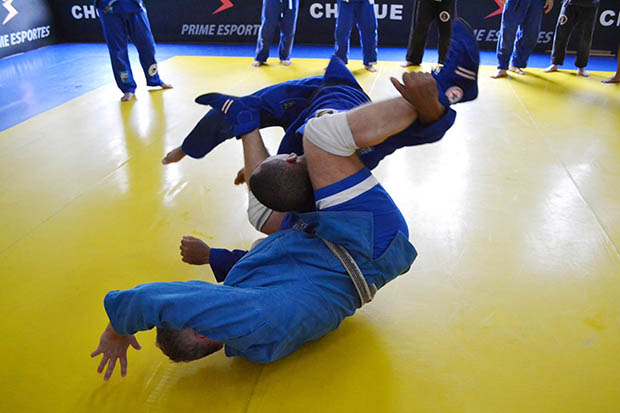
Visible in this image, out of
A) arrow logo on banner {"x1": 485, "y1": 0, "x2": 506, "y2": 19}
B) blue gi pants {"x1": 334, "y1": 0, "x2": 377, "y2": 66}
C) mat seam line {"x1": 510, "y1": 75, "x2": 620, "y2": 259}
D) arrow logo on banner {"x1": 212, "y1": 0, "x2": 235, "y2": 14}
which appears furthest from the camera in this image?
arrow logo on banner {"x1": 212, "y1": 0, "x2": 235, "y2": 14}

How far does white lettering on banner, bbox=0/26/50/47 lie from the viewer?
6.16 metres

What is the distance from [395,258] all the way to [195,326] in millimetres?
613

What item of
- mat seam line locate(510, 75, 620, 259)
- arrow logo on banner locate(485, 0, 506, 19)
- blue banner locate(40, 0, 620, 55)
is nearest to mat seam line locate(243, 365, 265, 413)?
mat seam line locate(510, 75, 620, 259)

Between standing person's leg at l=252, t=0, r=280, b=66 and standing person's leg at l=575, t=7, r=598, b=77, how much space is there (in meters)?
3.21

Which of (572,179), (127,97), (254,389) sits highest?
(127,97)

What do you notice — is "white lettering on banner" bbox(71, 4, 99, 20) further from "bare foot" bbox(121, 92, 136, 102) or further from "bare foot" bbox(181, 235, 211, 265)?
"bare foot" bbox(181, 235, 211, 265)

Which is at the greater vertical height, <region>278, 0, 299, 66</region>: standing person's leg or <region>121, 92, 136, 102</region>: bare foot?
<region>278, 0, 299, 66</region>: standing person's leg

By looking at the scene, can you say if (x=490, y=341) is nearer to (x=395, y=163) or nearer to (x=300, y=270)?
(x=300, y=270)

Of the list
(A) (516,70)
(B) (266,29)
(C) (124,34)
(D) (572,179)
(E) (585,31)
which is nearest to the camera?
(D) (572,179)

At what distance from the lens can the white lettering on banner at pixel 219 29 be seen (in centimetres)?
714

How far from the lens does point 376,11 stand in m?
6.74

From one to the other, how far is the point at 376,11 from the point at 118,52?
3.84m

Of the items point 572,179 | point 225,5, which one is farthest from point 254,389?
point 225,5

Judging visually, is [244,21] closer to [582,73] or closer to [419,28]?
[419,28]
